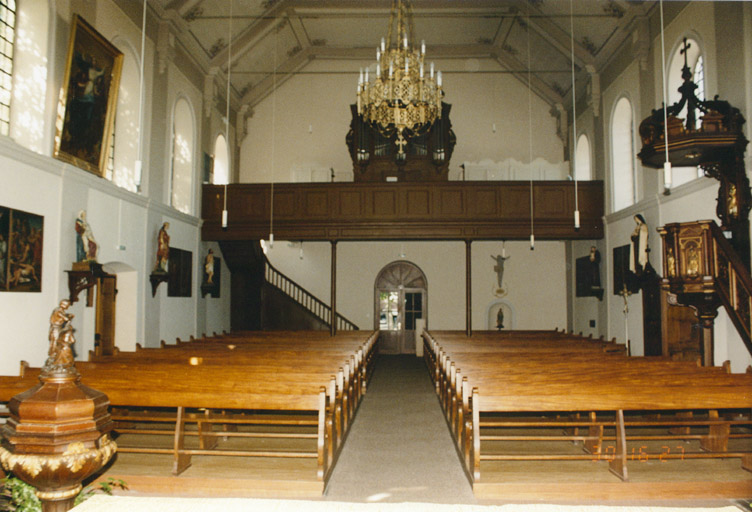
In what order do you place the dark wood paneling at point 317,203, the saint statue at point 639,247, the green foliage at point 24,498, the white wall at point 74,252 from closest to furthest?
1. the green foliage at point 24,498
2. the white wall at point 74,252
3. the saint statue at point 639,247
4. the dark wood paneling at point 317,203

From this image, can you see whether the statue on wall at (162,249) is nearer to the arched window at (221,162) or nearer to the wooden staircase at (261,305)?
the wooden staircase at (261,305)

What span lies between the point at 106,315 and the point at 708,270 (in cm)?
985

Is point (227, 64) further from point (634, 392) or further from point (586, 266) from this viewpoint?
point (634, 392)

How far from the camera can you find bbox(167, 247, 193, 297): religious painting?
471 inches

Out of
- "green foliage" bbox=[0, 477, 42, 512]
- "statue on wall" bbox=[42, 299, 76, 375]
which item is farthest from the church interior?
"green foliage" bbox=[0, 477, 42, 512]

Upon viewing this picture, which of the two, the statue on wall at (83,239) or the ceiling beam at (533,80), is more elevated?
the ceiling beam at (533,80)

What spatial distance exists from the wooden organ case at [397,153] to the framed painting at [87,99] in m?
6.68

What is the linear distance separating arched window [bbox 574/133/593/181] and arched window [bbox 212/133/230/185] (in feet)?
32.9

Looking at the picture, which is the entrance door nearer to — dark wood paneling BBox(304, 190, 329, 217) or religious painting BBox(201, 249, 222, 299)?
religious painting BBox(201, 249, 222, 299)

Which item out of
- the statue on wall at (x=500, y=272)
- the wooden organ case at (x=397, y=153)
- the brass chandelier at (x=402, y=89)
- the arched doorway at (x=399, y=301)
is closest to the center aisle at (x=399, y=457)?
the brass chandelier at (x=402, y=89)

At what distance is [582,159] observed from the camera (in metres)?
15.4

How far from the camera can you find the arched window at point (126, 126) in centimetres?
1051

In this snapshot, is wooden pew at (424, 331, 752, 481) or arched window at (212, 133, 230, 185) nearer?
wooden pew at (424, 331, 752, 481)

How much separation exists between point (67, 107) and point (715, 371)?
9.62 m
